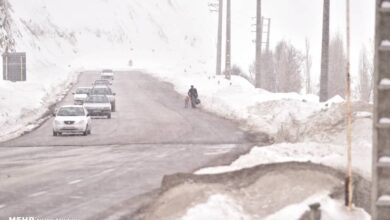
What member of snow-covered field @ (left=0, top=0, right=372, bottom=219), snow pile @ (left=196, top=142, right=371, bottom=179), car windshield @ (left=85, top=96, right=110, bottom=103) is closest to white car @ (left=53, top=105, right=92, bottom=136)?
snow-covered field @ (left=0, top=0, right=372, bottom=219)

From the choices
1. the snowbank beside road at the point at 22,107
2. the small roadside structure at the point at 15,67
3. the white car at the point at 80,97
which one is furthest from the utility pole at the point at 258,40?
the small roadside structure at the point at 15,67

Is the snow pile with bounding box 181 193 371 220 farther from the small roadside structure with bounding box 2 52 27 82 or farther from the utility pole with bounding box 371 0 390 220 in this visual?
the small roadside structure with bounding box 2 52 27 82

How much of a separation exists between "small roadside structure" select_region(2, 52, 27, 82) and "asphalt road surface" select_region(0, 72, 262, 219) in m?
17.3

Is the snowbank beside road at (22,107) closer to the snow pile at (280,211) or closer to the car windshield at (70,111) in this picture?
the car windshield at (70,111)

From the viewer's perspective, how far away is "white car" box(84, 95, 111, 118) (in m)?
43.4

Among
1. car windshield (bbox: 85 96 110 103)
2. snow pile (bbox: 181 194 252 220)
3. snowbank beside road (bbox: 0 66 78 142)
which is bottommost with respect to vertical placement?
snowbank beside road (bbox: 0 66 78 142)

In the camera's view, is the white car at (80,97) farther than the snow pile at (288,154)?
Yes

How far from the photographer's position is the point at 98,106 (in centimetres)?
4356

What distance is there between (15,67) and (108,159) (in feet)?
140

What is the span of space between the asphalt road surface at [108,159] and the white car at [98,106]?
75cm

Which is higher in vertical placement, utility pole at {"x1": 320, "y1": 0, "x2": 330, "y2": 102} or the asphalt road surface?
utility pole at {"x1": 320, "y1": 0, "x2": 330, "y2": 102}

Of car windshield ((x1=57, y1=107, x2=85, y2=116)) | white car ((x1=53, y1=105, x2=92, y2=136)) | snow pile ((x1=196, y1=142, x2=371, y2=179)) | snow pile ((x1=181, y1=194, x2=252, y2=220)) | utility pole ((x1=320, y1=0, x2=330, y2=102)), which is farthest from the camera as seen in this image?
utility pole ((x1=320, y1=0, x2=330, y2=102))

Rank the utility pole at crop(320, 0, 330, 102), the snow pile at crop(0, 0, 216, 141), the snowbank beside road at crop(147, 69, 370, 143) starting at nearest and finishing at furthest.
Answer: the snowbank beside road at crop(147, 69, 370, 143) < the utility pole at crop(320, 0, 330, 102) < the snow pile at crop(0, 0, 216, 141)

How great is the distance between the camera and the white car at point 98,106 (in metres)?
43.4
